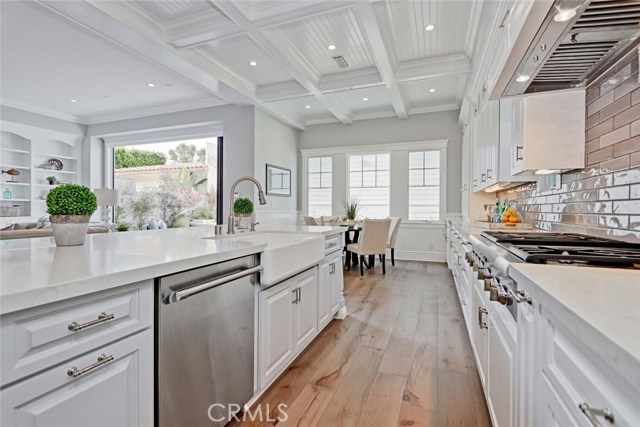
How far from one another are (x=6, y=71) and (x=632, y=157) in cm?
679

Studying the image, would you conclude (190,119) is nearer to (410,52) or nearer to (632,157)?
(410,52)

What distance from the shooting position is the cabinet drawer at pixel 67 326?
67 cm

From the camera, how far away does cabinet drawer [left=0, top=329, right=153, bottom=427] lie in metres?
0.70

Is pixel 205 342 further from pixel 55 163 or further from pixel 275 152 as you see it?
pixel 55 163

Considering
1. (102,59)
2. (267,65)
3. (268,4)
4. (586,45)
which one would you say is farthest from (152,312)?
(102,59)

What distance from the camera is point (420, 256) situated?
6.10 m

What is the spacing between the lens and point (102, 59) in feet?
13.2

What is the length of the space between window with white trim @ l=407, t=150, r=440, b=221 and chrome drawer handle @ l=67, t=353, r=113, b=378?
5.92 meters

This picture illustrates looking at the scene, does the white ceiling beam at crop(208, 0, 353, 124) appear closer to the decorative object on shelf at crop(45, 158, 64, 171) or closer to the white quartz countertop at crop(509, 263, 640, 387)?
the white quartz countertop at crop(509, 263, 640, 387)

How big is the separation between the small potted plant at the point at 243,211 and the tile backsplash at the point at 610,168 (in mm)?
2033

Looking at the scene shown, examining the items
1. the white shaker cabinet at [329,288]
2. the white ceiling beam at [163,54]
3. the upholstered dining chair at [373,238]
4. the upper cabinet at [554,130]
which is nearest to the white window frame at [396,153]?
the upholstered dining chair at [373,238]

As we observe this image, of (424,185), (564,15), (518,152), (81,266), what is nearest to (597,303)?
(564,15)

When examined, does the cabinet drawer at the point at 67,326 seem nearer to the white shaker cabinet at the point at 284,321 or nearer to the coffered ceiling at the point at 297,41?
the white shaker cabinet at the point at 284,321

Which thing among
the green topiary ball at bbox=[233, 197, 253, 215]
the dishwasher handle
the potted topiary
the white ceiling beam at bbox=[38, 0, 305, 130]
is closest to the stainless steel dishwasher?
the dishwasher handle
